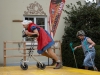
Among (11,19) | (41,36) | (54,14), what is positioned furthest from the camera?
(11,19)

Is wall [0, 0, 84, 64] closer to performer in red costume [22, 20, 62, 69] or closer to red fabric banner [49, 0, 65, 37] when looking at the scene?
red fabric banner [49, 0, 65, 37]

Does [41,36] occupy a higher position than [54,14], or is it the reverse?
[54,14]

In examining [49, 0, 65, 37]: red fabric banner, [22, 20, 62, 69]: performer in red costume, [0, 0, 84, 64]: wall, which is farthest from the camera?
[0, 0, 84, 64]: wall

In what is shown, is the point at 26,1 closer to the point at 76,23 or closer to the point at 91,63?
the point at 76,23

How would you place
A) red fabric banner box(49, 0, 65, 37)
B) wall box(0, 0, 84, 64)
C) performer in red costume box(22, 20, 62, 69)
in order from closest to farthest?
performer in red costume box(22, 20, 62, 69)
red fabric banner box(49, 0, 65, 37)
wall box(0, 0, 84, 64)

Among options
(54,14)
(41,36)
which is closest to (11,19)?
(54,14)

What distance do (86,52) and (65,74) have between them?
6.09 feet

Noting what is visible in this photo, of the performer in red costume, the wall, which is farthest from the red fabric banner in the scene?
the performer in red costume

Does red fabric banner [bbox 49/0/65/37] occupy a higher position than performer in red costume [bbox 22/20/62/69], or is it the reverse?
red fabric banner [bbox 49/0/65/37]

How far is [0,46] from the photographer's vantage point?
36.3 ft

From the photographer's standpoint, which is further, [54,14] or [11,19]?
[11,19]

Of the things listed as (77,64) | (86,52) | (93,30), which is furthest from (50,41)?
(93,30)

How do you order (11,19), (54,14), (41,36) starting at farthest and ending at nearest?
(11,19) → (54,14) → (41,36)

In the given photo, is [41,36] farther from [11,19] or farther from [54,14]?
[11,19]
